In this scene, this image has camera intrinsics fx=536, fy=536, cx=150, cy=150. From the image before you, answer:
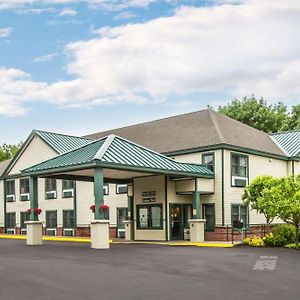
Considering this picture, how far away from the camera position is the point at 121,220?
36.4 metres

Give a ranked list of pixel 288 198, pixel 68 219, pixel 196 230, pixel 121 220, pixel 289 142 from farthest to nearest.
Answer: pixel 68 219, pixel 289 142, pixel 121 220, pixel 196 230, pixel 288 198

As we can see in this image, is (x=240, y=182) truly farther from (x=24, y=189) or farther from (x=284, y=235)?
(x=24, y=189)

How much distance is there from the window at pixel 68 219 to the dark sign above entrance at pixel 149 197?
9869 millimetres

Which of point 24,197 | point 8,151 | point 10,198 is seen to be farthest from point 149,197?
point 8,151

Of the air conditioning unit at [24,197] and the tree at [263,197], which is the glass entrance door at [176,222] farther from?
the air conditioning unit at [24,197]

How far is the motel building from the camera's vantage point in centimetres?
2644

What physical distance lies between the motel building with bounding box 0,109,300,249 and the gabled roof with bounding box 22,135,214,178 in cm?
5

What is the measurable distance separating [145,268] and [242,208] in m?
17.8

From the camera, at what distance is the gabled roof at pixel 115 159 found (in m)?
24.6

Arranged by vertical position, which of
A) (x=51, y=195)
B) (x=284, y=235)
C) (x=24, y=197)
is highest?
(x=51, y=195)

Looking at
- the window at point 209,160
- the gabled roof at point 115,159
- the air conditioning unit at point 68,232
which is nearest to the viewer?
the gabled roof at point 115,159

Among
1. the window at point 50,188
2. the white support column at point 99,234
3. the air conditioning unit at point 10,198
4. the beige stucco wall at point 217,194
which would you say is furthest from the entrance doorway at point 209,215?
the air conditioning unit at point 10,198

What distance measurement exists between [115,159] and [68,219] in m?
16.8

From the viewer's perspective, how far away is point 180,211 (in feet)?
104
